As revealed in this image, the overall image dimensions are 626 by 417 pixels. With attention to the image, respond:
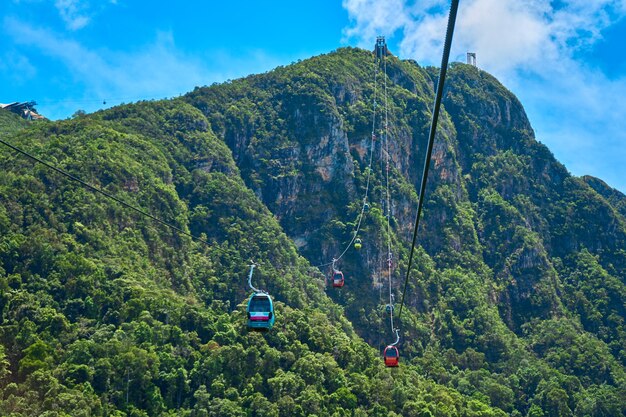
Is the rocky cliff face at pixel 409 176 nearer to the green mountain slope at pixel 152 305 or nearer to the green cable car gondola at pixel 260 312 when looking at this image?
the green mountain slope at pixel 152 305

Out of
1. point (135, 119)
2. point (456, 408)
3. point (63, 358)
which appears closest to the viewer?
point (63, 358)

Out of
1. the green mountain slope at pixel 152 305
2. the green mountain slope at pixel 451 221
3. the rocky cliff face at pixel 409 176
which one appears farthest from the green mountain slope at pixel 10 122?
the green mountain slope at pixel 451 221

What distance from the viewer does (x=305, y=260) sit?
116 m

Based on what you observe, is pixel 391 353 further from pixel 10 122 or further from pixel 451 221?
pixel 10 122

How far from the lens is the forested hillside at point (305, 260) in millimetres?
67750

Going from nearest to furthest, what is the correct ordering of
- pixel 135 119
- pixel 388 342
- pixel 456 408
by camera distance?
pixel 456 408
pixel 388 342
pixel 135 119

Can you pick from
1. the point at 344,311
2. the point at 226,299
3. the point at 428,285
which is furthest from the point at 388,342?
the point at 226,299

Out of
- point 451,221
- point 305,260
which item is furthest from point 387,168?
point 305,260

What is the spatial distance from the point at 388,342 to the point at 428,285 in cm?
1874

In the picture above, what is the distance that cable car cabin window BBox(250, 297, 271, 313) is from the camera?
132ft

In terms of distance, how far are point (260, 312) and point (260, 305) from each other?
1.39 ft

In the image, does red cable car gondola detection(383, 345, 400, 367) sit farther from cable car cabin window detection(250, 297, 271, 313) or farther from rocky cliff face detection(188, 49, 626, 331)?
rocky cliff face detection(188, 49, 626, 331)

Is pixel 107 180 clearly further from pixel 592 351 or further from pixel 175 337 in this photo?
pixel 592 351

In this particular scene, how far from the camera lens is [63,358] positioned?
62.5 meters
